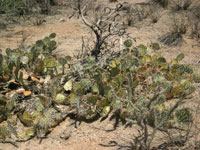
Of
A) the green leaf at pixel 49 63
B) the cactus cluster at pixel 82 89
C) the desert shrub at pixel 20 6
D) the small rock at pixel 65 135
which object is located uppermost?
the desert shrub at pixel 20 6

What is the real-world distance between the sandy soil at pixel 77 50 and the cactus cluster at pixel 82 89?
0.12 m

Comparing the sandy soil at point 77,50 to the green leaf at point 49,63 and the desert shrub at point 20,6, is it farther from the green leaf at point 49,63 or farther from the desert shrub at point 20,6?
the green leaf at point 49,63

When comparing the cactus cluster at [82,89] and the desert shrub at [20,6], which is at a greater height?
the desert shrub at [20,6]

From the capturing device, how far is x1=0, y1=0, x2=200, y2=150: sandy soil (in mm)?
2652

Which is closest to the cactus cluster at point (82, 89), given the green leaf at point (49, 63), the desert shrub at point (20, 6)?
the green leaf at point (49, 63)

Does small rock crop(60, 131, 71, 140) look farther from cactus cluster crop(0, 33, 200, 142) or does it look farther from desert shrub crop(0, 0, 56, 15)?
desert shrub crop(0, 0, 56, 15)

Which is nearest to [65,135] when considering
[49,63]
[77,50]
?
[49,63]

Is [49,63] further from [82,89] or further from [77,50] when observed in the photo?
[77,50]

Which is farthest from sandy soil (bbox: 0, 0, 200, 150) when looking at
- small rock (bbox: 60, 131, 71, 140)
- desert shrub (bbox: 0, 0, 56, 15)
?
desert shrub (bbox: 0, 0, 56, 15)

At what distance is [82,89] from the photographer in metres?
3.20

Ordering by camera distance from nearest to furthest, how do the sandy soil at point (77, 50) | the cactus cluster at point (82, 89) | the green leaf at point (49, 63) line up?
the sandy soil at point (77, 50) < the cactus cluster at point (82, 89) < the green leaf at point (49, 63)

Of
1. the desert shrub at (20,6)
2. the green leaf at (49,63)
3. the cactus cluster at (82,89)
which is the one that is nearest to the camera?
the cactus cluster at (82,89)

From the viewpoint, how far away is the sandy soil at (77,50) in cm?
265

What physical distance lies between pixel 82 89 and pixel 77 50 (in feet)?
4.84
